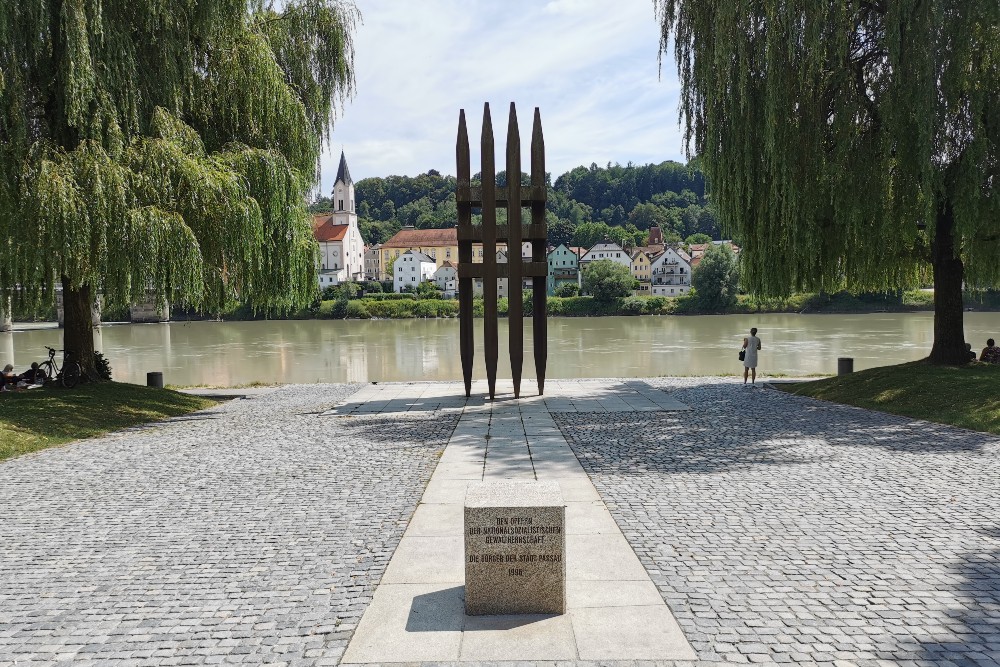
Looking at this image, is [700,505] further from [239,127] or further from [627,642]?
[239,127]

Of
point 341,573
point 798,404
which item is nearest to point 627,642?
point 341,573

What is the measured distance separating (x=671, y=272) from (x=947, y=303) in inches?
3414

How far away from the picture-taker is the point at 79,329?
14.7m

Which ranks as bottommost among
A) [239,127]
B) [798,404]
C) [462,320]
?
[798,404]

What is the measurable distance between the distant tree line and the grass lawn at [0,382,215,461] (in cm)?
13412

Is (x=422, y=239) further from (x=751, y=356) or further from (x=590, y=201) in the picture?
(x=751, y=356)

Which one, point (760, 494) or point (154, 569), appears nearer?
point (154, 569)

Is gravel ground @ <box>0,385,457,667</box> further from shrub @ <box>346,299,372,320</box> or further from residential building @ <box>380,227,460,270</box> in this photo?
residential building @ <box>380,227,460,270</box>

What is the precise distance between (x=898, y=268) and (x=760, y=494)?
36.8 feet

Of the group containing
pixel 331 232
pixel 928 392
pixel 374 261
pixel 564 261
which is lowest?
pixel 928 392

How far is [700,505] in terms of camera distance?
6.83 metres

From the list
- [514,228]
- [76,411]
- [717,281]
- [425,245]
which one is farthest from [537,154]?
[425,245]

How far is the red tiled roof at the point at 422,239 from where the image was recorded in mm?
123625

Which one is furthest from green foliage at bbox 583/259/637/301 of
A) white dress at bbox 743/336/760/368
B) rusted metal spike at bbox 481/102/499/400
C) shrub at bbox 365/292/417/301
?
rusted metal spike at bbox 481/102/499/400
